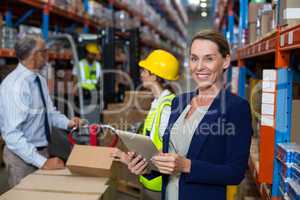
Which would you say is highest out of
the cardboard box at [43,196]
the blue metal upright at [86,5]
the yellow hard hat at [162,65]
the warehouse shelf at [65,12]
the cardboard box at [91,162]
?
the blue metal upright at [86,5]

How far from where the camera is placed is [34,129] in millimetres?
2895

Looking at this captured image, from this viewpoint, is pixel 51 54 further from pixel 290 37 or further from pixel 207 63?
pixel 290 37

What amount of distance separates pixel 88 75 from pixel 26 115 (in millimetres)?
4440

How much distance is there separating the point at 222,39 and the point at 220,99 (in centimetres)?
28

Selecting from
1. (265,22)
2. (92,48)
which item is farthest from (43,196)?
(92,48)

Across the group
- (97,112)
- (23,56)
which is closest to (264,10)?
(23,56)

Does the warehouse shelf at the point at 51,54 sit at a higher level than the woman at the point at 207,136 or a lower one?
higher

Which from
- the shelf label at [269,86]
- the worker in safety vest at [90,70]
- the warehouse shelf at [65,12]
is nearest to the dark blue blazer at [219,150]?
the shelf label at [269,86]

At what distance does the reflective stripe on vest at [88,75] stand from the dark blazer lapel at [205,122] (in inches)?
219

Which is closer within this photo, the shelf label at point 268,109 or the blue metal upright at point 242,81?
the shelf label at point 268,109

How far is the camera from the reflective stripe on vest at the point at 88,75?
7.09m

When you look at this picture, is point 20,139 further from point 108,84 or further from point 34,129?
point 108,84

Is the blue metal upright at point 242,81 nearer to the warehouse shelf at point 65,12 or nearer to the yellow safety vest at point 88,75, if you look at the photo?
the warehouse shelf at point 65,12

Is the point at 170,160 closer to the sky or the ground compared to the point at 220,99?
closer to the ground
